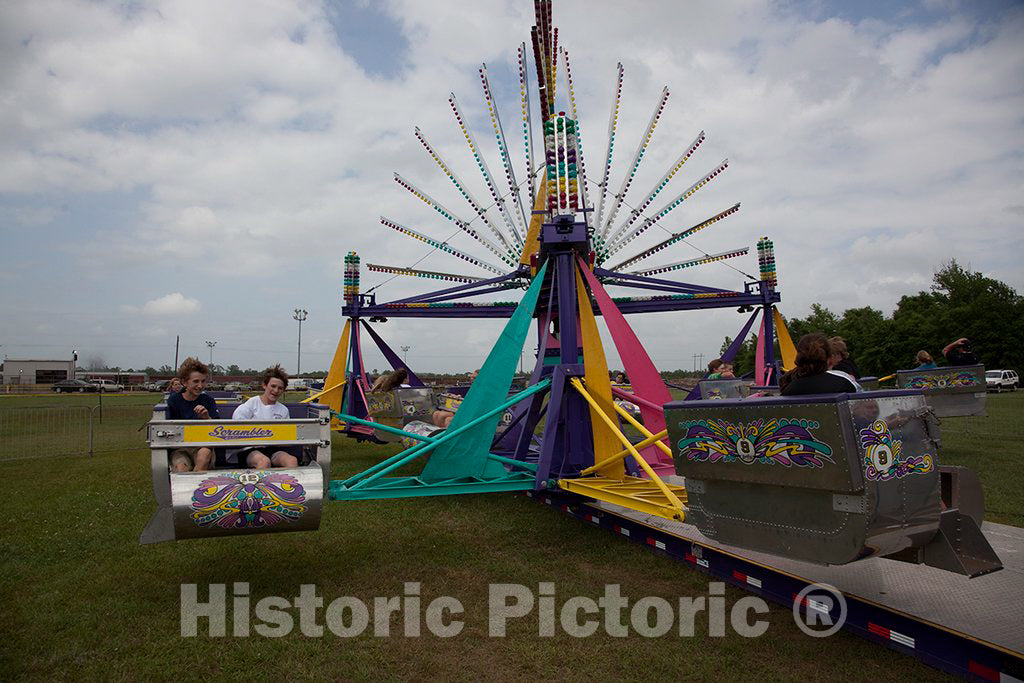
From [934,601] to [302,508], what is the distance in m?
4.42

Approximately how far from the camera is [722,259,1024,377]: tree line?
1967 inches

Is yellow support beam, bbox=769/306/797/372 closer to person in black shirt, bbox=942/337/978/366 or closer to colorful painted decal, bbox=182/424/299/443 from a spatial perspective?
person in black shirt, bbox=942/337/978/366

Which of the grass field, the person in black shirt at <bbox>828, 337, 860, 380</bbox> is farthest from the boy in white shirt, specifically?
the person in black shirt at <bbox>828, 337, 860, 380</bbox>

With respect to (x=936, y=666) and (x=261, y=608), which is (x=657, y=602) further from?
(x=261, y=608)

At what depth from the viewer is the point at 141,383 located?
96062mm

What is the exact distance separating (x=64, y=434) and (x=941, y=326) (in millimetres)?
61280

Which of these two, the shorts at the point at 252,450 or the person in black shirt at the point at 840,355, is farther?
the person in black shirt at the point at 840,355

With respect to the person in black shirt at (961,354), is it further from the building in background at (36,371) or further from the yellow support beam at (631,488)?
the building in background at (36,371)

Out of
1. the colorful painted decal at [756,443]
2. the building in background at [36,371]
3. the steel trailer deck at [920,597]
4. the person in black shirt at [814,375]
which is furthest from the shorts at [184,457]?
the building in background at [36,371]

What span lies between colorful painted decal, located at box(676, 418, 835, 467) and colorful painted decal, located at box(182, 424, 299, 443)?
3.11 meters

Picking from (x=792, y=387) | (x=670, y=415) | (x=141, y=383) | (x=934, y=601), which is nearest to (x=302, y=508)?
(x=670, y=415)

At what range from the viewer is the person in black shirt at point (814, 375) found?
12.6 feet

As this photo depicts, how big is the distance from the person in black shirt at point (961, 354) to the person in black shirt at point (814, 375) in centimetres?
1011

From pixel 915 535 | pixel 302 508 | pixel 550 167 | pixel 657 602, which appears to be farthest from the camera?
pixel 550 167
